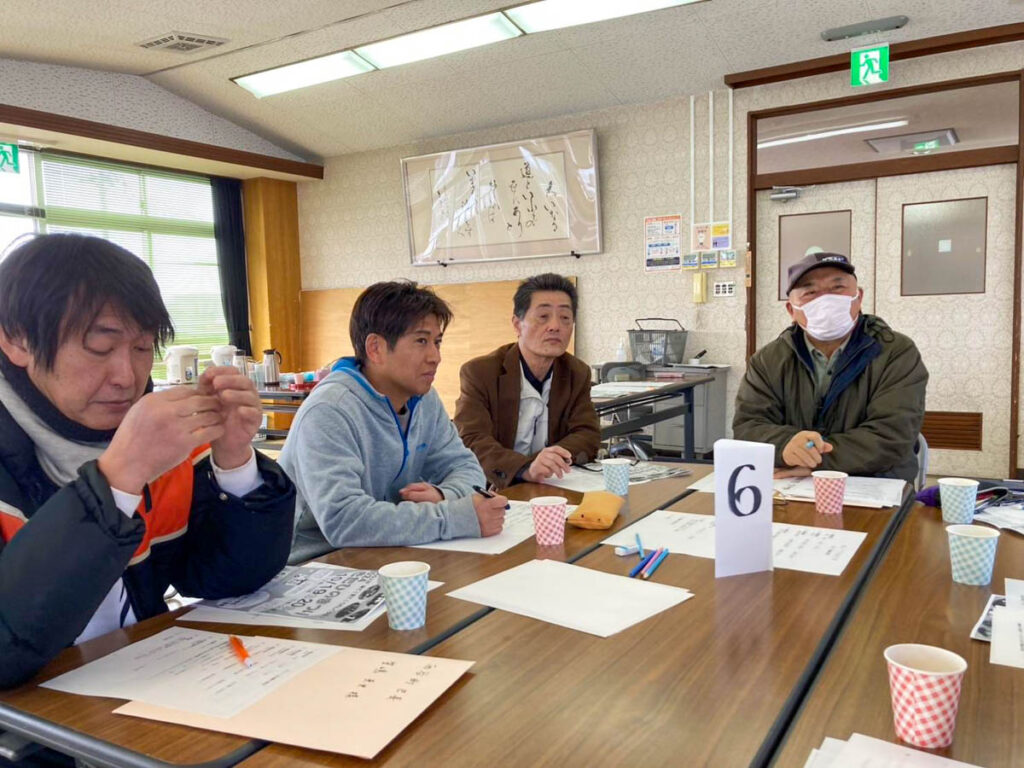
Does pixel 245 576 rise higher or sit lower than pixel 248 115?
lower

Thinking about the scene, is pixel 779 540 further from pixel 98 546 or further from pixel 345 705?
pixel 98 546

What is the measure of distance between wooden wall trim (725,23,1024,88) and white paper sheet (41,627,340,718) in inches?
202

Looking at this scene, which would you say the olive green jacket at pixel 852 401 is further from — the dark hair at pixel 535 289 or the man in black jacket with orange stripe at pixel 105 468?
the man in black jacket with orange stripe at pixel 105 468

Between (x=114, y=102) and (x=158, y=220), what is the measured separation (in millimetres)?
1136

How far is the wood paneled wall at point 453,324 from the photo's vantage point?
6383 millimetres

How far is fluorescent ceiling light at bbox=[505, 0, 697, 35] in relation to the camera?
4.28 metres

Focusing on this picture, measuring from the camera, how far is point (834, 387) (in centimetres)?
227

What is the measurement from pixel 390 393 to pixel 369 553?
523 mm

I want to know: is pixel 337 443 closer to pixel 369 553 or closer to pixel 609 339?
pixel 369 553

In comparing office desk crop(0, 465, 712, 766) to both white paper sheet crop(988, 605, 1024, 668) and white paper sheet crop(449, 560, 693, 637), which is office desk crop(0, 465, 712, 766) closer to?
white paper sheet crop(449, 560, 693, 637)

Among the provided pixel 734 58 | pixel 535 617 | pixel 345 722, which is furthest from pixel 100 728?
pixel 734 58

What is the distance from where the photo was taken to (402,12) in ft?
14.9

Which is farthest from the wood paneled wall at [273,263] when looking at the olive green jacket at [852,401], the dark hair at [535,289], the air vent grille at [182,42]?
the olive green jacket at [852,401]

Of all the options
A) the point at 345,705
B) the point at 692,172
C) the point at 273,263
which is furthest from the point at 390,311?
the point at 273,263
